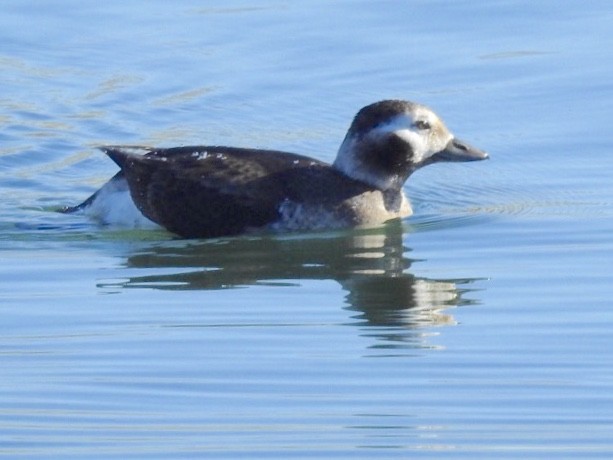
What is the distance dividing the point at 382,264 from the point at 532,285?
1160mm

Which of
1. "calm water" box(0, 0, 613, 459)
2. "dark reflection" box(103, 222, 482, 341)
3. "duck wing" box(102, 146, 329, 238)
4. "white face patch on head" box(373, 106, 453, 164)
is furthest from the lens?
"white face patch on head" box(373, 106, 453, 164)

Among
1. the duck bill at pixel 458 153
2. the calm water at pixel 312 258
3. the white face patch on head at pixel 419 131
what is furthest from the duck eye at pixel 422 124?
the calm water at pixel 312 258

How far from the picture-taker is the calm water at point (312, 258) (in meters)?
6.99

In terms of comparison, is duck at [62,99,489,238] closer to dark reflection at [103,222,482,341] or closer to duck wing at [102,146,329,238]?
duck wing at [102,146,329,238]

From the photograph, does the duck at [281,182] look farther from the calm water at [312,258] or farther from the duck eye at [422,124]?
the calm water at [312,258]

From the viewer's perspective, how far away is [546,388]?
7359 mm

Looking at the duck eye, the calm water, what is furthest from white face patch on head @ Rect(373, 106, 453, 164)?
the calm water

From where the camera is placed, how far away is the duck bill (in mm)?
11531

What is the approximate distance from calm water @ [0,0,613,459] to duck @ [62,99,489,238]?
0.53ft

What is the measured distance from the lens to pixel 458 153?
37.9 feet

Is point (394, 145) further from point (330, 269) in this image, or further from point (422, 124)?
point (330, 269)

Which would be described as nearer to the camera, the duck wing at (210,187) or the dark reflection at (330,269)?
the dark reflection at (330,269)

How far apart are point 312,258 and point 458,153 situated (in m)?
1.59

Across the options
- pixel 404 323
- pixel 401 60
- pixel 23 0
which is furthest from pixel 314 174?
pixel 23 0
